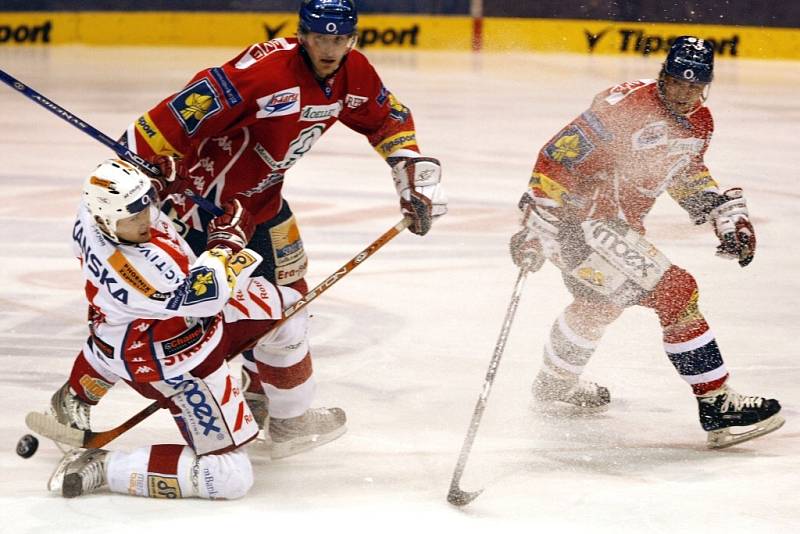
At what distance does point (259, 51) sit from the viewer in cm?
328

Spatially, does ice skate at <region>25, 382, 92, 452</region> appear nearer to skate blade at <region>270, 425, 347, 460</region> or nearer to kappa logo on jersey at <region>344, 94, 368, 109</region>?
skate blade at <region>270, 425, 347, 460</region>

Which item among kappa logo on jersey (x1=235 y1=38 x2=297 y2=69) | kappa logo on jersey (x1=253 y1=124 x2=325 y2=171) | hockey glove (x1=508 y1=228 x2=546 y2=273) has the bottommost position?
hockey glove (x1=508 y1=228 x2=546 y2=273)

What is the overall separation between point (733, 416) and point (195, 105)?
157cm

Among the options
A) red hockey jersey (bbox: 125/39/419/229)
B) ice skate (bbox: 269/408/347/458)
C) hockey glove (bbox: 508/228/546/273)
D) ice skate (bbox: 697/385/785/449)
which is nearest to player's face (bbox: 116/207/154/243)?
red hockey jersey (bbox: 125/39/419/229)

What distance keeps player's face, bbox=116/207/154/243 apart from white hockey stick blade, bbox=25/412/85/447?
55 centimetres

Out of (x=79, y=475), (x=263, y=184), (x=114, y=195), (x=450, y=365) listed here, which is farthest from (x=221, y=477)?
(x=450, y=365)

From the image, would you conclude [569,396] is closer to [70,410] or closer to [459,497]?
[459,497]

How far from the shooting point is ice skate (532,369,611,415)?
364cm

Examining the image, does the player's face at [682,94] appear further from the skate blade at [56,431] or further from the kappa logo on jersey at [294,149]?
the skate blade at [56,431]

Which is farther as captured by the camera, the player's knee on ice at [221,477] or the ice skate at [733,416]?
the ice skate at [733,416]

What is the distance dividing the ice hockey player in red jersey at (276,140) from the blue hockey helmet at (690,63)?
670 millimetres

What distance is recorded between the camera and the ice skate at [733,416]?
10.8 ft

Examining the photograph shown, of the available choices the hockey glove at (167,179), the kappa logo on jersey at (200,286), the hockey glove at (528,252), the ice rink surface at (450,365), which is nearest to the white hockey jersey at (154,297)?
the kappa logo on jersey at (200,286)

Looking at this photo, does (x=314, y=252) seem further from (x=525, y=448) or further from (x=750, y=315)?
(x=525, y=448)
